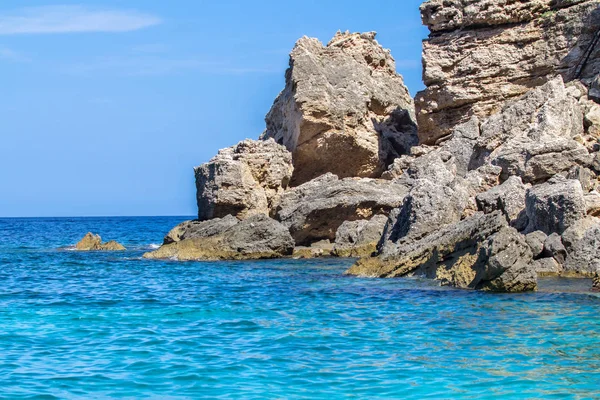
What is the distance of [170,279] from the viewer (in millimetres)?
21656

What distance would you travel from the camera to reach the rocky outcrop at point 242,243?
28000 mm

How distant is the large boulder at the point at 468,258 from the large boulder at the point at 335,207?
886cm

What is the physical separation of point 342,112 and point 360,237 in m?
9.81

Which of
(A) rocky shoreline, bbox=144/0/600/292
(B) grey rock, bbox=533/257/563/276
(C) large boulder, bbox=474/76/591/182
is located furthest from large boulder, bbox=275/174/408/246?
(B) grey rock, bbox=533/257/563/276

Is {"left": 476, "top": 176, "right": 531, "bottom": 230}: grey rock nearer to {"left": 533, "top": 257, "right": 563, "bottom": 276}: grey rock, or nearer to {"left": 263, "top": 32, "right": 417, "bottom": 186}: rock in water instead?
{"left": 533, "top": 257, "right": 563, "bottom": 276}: grey rock

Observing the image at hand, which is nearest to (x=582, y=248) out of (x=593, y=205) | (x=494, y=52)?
(x=593, y=205)

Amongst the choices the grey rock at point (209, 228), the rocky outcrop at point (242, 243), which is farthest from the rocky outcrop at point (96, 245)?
the rocky outcrop at point (242, 243)

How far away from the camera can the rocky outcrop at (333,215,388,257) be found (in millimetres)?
27453

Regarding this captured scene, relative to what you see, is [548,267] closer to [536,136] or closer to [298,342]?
[536,136]

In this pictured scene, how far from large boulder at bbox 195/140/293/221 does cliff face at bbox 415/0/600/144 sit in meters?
6.83

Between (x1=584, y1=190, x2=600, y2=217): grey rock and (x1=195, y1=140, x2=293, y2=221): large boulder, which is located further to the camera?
(x1=195, y1=140, x2=293, y2=221): large boulder

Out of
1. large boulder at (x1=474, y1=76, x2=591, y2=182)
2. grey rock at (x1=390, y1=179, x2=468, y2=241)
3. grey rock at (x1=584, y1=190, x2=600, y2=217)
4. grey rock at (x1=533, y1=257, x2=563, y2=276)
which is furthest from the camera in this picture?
large boulder at (x1=474, y1=76, x2=591, y2=182)

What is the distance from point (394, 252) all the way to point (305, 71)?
673 inches

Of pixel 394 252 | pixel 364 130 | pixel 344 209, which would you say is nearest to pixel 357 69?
pixel 364 130
